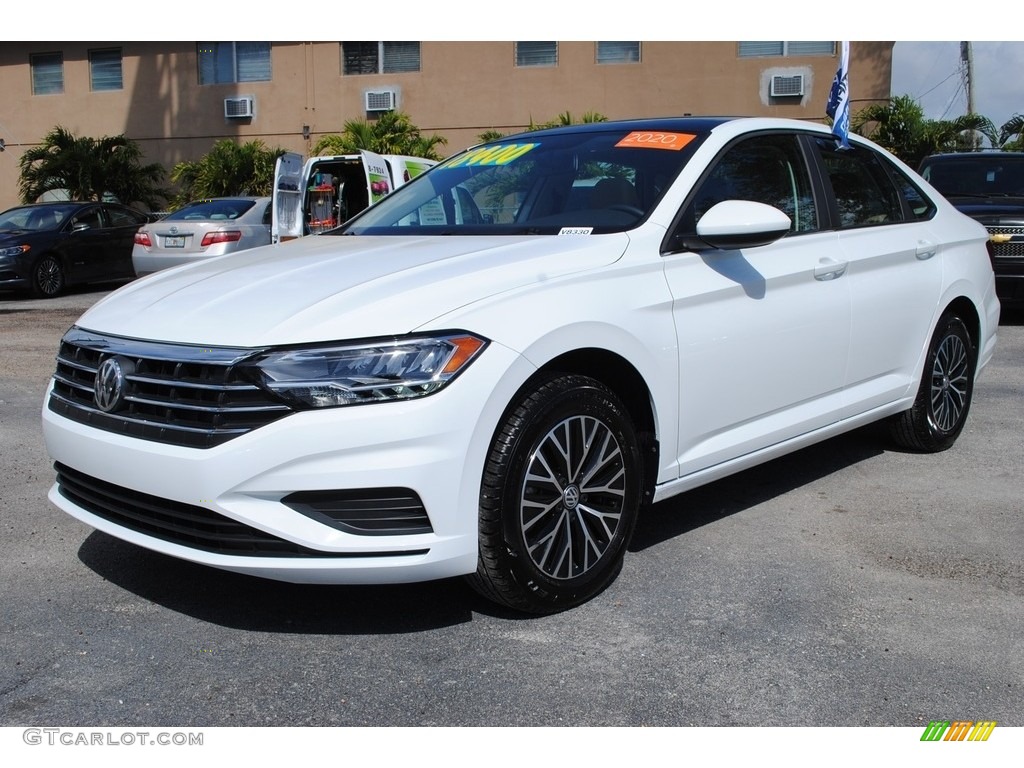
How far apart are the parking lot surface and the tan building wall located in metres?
17.4

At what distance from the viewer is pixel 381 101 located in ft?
74.3

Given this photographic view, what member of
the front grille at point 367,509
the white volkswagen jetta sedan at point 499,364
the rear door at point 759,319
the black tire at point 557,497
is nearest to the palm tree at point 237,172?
the white volkswagen jetta sedan at point 499,364

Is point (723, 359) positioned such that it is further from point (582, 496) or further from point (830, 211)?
point (830, 211)

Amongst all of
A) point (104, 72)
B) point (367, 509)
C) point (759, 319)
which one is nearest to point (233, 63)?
point (104, 72)

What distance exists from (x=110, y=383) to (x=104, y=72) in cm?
2416

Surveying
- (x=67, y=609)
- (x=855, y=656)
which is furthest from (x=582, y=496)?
(x=67, y=609)

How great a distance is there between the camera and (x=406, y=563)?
309cm

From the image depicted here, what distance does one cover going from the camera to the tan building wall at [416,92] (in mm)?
20750

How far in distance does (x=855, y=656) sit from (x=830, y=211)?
2.21 m

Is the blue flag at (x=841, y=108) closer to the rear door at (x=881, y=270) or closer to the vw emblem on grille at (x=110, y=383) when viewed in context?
the rear door at (x=881, y=270)

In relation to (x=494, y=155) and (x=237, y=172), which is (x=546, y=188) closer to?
(x=494, y=155)

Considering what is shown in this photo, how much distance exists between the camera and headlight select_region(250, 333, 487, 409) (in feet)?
9.86

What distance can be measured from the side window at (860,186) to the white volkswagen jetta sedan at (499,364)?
0.03 meters

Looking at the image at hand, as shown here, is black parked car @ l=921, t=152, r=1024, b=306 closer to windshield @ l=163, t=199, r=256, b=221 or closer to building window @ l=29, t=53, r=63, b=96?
windshield @ l=163, t=199, r=256, b=221
